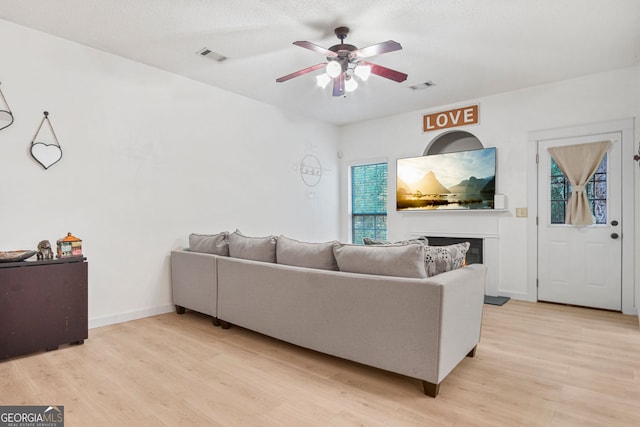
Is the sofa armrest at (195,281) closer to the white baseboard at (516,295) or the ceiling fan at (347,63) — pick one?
the ceiling fan at (347,63)

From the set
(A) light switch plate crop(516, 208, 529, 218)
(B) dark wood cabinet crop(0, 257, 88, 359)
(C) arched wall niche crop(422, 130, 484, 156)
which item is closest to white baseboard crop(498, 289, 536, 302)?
(A) light switch plate crop(516, 208, 529, 218)

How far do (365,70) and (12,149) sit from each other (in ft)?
10.1

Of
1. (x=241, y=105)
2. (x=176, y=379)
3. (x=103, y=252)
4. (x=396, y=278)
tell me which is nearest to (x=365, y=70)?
(x=396, y=278)

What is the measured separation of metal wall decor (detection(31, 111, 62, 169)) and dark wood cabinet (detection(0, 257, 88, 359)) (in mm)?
938

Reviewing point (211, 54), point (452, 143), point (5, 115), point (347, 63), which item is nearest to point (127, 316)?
point (5, 115)

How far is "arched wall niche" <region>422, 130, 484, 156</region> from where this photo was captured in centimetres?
536

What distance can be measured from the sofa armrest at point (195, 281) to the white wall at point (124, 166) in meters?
0.18

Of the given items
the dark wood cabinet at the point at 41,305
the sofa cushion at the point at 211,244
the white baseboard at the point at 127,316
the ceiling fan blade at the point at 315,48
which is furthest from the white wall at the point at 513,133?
the dark wood cabinet at the point at 41,305

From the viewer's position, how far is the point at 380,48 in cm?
276

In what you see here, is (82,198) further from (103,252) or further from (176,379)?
(176,379)

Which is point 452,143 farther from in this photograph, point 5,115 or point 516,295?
point 5,115

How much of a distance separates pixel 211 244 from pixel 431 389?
2.51 meters

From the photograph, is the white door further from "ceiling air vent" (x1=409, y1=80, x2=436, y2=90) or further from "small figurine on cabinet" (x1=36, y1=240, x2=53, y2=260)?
"small figurine on cabinet" (x1=36, y1=240, x2=53, y2=260)
